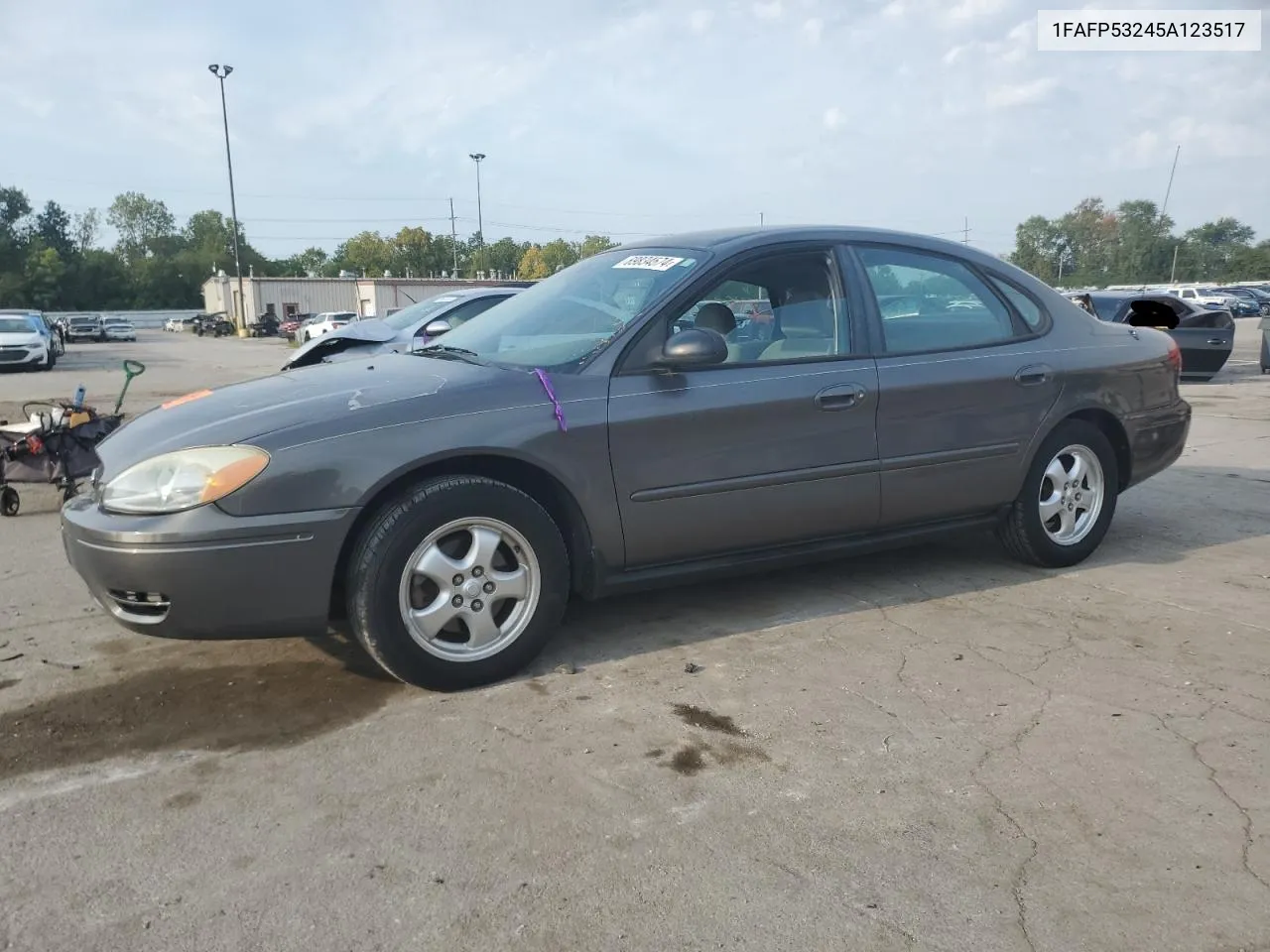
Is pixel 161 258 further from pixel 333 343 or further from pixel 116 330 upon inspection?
pixel 333 343

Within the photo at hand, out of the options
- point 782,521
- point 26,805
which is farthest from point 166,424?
point 782,521

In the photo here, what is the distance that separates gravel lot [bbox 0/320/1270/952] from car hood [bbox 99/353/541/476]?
2.88 ft

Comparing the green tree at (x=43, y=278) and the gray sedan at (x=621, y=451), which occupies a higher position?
the green tree at (x=43, y=278)

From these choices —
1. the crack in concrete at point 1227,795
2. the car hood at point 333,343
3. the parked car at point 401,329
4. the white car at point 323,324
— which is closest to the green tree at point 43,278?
the white car at point 323,324

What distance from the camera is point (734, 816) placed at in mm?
2570

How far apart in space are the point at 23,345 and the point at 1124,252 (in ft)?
235

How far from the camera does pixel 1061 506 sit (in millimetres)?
4719

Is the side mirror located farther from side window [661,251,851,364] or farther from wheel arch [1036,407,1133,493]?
wheel arch [1036,407,1133,493]

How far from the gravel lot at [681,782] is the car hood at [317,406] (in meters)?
0.88

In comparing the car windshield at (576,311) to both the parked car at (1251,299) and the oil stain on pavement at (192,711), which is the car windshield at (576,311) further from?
the parked car at (1251,299)

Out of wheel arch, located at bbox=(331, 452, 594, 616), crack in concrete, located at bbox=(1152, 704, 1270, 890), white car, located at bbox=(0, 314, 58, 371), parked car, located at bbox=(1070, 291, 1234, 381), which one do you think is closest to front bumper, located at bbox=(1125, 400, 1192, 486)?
crack in concrete, located at bbox=(1152, 704, 1270, 890)

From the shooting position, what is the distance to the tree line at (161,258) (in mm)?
84938

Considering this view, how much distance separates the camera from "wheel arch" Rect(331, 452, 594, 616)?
10.6 feet

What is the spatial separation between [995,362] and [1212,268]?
95310 mm
